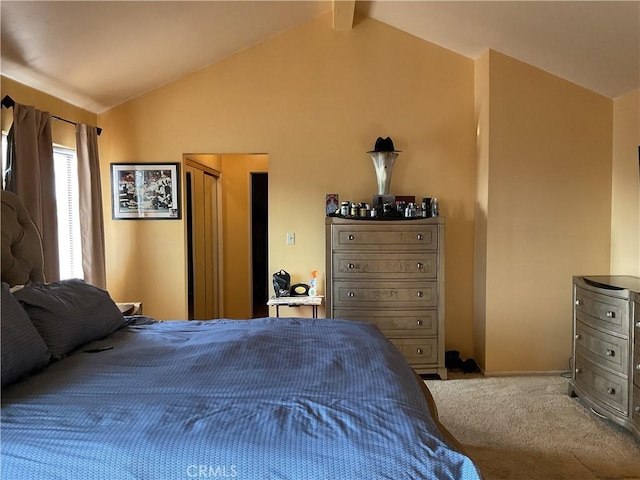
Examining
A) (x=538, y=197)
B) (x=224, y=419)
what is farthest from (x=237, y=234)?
(x=224, y=419)

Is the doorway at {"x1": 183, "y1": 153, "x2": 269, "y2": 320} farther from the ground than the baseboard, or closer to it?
farther from the ground

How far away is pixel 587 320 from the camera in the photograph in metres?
3.19

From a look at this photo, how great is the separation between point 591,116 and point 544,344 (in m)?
1.96

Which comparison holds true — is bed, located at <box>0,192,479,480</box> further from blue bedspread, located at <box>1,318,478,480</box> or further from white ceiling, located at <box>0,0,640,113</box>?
white ceiling, located at <box>0,0,640,113</box>

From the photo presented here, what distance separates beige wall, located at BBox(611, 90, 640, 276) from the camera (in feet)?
11.7

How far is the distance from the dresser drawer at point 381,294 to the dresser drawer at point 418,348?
0.93 feet

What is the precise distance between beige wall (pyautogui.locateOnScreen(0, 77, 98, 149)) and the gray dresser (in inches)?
155

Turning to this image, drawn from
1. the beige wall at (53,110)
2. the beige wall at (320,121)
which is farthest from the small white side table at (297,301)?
the beige wall at (53,110)

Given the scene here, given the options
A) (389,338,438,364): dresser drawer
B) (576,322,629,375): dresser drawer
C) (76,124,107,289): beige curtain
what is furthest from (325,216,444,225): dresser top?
(76,124,107,289): beige curtain

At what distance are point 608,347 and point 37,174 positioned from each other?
3776mm

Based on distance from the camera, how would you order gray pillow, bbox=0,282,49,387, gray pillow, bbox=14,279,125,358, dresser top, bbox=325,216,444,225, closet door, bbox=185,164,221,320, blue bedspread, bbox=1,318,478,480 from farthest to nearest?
closet door, bbox=185,164,221,320
dresser top, bbox=325,216,444,225
gray pillow, bbox=14,279,125,358
gray pillow, bbox=0,282,49,387
blue bedspread, bbox=1,318,478,480

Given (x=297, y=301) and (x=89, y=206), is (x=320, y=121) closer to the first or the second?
(x=297, y=301)

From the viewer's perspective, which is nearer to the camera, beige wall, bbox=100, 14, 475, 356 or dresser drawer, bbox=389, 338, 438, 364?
dresser drawer, bbox=389, 338, 438, 364

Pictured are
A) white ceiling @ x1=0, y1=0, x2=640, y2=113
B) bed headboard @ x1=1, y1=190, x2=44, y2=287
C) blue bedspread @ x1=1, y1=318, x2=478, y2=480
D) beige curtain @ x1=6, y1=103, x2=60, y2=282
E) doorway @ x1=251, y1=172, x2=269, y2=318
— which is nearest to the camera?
blue bedspread @ x1=1, y1=318, x2=478, y2=480
